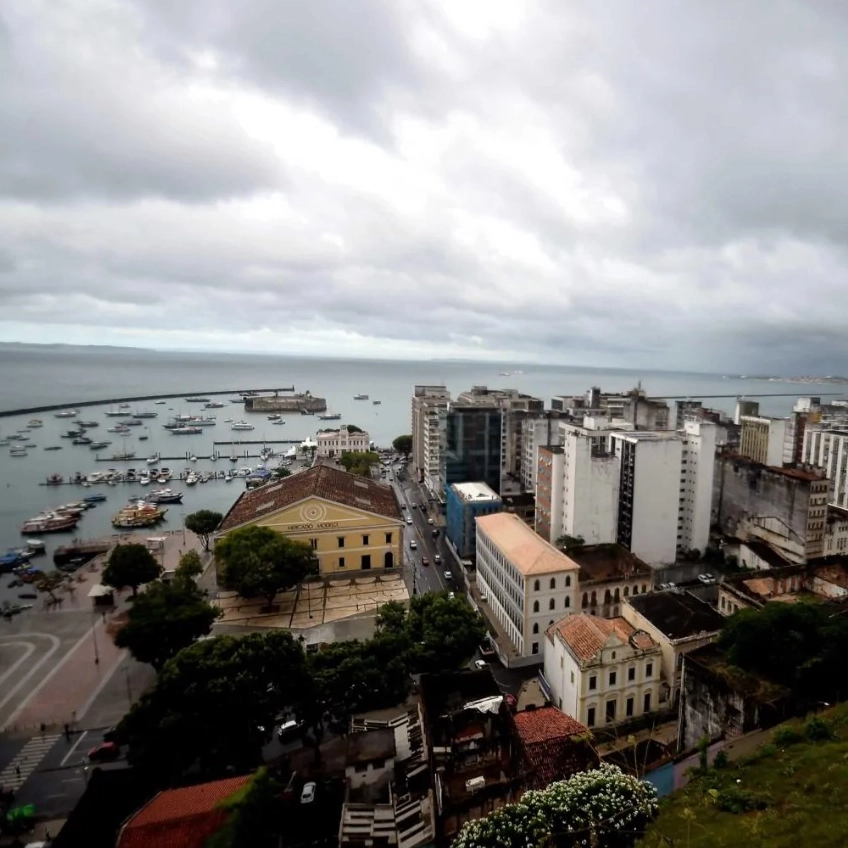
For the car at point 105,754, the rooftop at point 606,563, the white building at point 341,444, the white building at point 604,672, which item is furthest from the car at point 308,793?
the white building at point 341,444

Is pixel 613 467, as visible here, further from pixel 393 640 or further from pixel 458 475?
pixel 393 640

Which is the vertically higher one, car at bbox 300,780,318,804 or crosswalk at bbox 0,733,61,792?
car at bbox 300,780,318,804

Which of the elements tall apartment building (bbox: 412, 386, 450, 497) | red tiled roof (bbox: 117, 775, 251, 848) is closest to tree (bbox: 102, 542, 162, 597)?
red tiled roof (bbox: 117, 775, 251, 848)

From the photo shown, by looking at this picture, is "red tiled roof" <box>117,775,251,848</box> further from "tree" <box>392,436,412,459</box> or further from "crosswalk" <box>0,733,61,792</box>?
"tree" <box>392,436,412,459</box>

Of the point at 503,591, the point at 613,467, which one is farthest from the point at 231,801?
the point at 613,467

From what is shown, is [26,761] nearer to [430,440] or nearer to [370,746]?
[370,746]

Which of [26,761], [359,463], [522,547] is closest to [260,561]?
[26,761]

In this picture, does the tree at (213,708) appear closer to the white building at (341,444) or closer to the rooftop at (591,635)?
the rooftop at (591,635)
